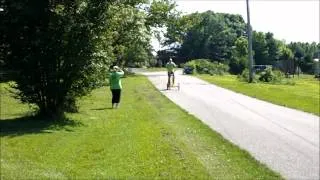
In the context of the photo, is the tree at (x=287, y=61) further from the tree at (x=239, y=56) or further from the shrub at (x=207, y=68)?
the shrub at (x=207, y=68)

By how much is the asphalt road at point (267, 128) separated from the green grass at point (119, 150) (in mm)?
502

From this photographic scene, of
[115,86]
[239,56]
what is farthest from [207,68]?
[115,86]

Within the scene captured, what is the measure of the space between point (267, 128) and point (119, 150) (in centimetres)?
599

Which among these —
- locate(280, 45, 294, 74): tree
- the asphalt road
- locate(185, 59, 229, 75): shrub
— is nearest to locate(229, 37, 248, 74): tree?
locate(185, 59, 229, 75): shrub

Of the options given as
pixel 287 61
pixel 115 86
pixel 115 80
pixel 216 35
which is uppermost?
pixel 216 35

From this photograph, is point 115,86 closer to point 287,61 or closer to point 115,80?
point 115,80

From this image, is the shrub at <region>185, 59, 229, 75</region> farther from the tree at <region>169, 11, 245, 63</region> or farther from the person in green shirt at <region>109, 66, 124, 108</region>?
the person in green shirt at <region>109, 66, 124, 108</region>

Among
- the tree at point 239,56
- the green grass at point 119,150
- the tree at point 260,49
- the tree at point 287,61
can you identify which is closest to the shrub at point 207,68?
the tree at point 239,56

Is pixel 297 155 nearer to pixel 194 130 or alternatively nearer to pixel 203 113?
pixel 194 130

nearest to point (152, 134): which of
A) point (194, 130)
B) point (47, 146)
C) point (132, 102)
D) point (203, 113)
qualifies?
point (194, 130)

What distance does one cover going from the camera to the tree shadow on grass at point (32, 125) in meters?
14.8

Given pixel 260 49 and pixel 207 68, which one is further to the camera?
pixel 260 49

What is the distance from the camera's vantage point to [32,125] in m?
16.0

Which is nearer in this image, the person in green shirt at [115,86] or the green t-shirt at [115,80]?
the person in green shirt at [115,86]
